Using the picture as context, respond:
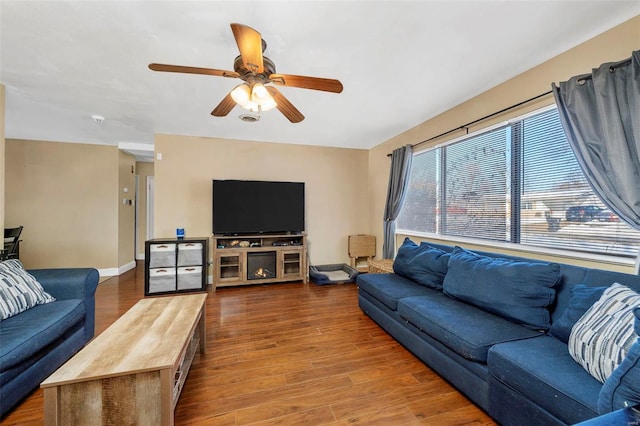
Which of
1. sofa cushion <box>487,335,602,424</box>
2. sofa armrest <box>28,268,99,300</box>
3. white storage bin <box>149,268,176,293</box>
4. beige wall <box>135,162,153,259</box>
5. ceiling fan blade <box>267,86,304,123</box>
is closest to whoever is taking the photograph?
sofa cushion <box>487,335,602,424</box>

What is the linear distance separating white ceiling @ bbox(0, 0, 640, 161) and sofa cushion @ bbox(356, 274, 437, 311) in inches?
80.9

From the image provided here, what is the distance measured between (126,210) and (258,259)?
3147 millimetres

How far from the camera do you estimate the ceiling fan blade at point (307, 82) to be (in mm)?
1792

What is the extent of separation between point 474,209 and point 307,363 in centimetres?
239

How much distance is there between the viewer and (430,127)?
3.50 m

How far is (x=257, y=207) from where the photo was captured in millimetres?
4422

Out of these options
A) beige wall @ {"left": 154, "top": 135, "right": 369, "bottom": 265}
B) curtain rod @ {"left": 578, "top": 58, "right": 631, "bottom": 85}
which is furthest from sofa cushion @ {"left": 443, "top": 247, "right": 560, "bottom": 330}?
beige wall @ {"left": 154, "top": 135, "right": 369, "bottom": 265}

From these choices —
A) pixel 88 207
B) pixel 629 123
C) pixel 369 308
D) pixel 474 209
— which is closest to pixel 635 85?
pixel 629 123

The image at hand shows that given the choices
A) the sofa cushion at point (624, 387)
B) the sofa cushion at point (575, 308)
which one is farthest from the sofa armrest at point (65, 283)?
the sofa cushion at point (575, 308)

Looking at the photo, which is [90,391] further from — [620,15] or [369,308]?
[620,15]

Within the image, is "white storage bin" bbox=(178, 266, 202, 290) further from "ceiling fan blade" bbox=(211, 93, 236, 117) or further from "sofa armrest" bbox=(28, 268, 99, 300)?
"ceiling fan blade" bbox=(211, 93, 236, 117)

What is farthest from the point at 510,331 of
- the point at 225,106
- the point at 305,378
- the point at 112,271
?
the point at 112,271

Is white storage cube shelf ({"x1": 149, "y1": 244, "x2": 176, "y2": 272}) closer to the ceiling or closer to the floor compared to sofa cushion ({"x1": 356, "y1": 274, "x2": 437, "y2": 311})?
closer to the ceiling

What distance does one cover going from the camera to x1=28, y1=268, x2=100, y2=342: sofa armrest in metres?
2.26
